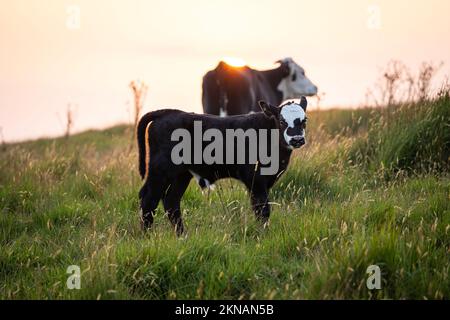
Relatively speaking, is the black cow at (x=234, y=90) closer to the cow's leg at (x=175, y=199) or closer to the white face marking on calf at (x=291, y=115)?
the cow's leg at (x=175, y=199)

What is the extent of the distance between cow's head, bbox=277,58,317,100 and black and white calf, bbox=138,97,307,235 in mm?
7084

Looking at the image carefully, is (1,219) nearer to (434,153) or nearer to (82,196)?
(82,196)

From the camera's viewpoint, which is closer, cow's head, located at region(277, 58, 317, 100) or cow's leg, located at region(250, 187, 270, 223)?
cow's leg, located at region(250, 187, 270, 223)

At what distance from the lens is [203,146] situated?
→ 604cm

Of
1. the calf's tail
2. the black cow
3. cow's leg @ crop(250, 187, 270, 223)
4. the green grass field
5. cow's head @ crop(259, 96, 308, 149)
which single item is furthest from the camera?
the black cow

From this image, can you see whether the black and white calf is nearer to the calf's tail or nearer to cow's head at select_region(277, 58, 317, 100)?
the calf's tail

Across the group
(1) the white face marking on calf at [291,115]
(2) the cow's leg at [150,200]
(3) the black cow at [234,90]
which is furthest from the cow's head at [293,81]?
(2) the cow's leg at [150,200]

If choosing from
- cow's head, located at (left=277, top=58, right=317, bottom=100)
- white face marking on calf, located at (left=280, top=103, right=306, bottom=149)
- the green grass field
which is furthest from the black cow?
white face marking on calf, located at (left=280, top=103, right=306, bottom=149)

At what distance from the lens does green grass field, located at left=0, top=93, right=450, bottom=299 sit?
170 inches

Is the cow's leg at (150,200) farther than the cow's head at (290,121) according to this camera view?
Yes

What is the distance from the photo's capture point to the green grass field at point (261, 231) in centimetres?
431

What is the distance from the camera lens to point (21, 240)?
5938 mm
